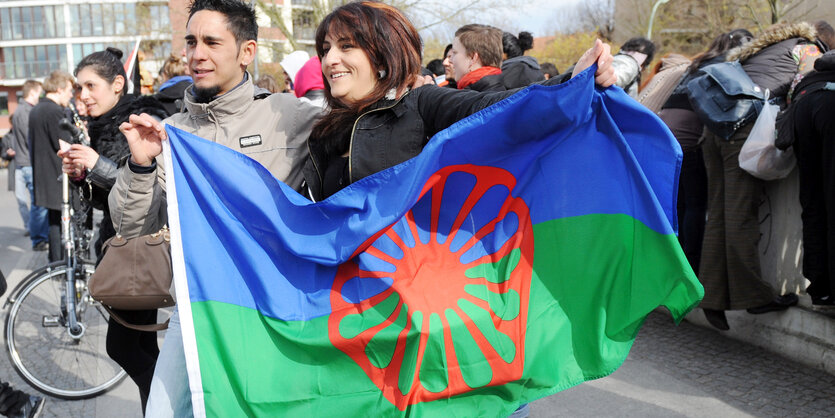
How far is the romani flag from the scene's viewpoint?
253cm

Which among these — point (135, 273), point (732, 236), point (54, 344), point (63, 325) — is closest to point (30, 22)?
point (54, 344)

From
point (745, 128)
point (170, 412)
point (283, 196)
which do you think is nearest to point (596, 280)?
point (283, 196)

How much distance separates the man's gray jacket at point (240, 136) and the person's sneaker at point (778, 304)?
355 cm

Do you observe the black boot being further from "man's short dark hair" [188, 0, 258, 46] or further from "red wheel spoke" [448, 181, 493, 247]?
"man's short dark hair" [188, 0, 258, 46]

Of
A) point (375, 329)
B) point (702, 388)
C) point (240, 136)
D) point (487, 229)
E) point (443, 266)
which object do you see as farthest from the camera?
point (702, 388)

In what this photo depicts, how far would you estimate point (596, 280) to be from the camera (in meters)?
2.82

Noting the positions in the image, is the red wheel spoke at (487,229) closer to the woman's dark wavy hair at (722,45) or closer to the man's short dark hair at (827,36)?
the woman's dark wavy hair at (722,45)

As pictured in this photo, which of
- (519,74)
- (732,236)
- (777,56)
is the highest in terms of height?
(777,56)

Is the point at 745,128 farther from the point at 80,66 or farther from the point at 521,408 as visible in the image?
the point at 80,66

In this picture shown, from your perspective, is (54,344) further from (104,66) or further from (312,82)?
(312,82)

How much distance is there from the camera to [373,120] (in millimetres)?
2672

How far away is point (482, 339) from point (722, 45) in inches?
169

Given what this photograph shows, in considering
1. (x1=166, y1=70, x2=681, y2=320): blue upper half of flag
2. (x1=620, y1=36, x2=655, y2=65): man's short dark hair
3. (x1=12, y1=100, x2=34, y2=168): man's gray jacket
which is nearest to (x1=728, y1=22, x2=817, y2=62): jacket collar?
(x1=620, y1=36, x2=655, y2=65): man's short dark hair

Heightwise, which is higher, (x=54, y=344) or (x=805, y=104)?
(x=805, y=104)
